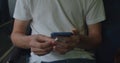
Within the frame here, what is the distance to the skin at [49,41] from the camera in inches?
51.3

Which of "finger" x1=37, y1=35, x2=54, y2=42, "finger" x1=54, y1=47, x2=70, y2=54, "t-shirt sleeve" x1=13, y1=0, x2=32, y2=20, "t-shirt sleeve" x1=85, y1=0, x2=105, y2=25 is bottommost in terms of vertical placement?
"finger" x1=54, y1=47, x2=70, y2=54

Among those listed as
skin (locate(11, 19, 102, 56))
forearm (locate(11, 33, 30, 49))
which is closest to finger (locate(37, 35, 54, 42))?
skin (locate(11, 19, 102, 56))

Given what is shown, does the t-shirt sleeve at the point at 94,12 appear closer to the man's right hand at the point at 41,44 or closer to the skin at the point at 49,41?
the skin at the point at 49,41

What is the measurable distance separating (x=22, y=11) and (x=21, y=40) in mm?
174

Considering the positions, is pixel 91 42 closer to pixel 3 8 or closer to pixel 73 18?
pixel 73 18

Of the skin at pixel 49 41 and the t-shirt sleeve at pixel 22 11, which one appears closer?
the skin at pixel 49 41

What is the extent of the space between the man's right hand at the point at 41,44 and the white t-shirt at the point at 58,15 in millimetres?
143

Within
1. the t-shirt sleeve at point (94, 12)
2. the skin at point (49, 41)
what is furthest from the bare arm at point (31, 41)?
the t-shirt sleeve at point (94, 12)

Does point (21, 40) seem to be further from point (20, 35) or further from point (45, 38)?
point (45, 38)

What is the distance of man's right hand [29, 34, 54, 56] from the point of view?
4.23 ft

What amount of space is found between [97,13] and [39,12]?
344 mm

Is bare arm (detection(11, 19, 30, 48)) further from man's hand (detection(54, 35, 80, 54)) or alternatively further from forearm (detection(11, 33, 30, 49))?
man's hand (detection(54, 35, 80, 54))

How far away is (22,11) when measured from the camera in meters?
1.51

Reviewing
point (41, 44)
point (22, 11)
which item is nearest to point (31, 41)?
point (41, 44)
